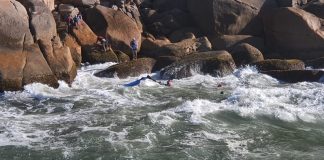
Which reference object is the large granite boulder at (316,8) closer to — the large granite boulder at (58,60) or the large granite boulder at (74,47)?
the large granite boulder at (74,47)

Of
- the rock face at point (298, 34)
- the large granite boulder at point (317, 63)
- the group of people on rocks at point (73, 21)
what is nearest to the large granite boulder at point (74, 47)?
the group of people on rocks at point (73, 21)

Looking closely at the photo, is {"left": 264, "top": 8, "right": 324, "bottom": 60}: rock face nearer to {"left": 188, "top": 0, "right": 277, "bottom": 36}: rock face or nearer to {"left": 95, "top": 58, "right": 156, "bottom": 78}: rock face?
{"left": 188, "top": 0, "right": 277, "bottom": 36}: rock face

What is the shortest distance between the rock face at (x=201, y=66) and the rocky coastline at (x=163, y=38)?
44 mm

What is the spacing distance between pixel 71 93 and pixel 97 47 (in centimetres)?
621

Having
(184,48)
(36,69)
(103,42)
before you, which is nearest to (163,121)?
(36,69)

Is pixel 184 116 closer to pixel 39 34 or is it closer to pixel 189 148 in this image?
pixel 189 148

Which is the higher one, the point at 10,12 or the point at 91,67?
the point at 10,12

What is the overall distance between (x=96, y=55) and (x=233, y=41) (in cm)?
728

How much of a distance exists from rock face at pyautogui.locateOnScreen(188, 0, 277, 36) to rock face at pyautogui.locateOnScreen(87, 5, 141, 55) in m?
4.14

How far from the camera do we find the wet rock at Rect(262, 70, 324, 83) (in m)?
22.9

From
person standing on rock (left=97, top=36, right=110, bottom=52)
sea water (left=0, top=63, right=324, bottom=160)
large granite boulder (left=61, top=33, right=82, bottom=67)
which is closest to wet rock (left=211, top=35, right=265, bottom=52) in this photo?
sea water (left=0, top=63, right=324, bottom=160)

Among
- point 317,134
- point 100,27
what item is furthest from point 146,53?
point 317,134

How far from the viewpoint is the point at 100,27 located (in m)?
27.1

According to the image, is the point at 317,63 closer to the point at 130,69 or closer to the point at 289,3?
the point at 289,3
